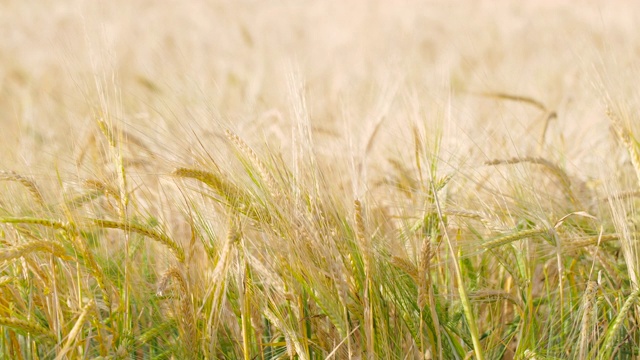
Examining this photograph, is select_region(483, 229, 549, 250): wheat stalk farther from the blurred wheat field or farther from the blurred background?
the blurred background

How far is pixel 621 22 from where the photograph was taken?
597 centimetres

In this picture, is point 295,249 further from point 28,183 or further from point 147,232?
point 28,183

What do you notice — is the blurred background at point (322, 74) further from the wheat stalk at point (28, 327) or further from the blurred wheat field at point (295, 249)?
the wheat stalk at point (28, 327)

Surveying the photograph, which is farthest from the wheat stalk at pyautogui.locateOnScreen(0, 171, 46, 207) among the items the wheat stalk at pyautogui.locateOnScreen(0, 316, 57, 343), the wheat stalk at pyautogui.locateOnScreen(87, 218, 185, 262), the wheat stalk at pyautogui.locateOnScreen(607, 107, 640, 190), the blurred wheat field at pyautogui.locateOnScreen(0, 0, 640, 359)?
the wheat stalk at pyautogui.locateOnScreen(607, 107, 640, 190)

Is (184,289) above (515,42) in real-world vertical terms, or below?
below

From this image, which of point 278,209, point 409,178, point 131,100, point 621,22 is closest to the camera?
point 278,209

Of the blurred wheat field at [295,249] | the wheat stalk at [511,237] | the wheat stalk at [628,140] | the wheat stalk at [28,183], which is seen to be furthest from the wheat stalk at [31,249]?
the wheat stalk at [628,140]

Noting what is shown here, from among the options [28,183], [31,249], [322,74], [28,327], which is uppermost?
[322,74]

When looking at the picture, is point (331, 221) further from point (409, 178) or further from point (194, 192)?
point (409, 178)

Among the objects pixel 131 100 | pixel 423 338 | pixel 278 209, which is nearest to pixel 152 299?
pixel 278 209

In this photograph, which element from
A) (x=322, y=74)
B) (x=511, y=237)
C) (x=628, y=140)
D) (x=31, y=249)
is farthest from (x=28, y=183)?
(x=322, y=74)

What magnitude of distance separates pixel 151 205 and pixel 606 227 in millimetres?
960

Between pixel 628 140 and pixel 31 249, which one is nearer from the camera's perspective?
pixel 31 249

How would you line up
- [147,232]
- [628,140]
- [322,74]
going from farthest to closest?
[322,74] < [628,140] < [147,232]
